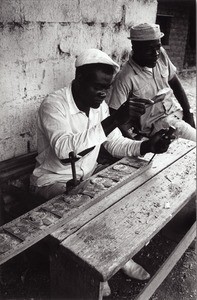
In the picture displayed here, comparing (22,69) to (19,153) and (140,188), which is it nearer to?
Result: (19,153)

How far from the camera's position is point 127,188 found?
215 centimetres

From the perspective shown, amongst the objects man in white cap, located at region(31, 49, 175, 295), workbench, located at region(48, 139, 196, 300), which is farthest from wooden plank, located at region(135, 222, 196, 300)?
man in white cap, located at region(31, 49, 175, 295)

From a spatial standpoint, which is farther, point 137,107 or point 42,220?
point 137,107

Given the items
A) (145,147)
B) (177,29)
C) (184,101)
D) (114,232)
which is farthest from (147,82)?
(177,29)

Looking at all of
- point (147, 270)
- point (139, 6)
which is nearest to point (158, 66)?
point (139, 6)

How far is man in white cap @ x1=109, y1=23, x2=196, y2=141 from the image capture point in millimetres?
2973

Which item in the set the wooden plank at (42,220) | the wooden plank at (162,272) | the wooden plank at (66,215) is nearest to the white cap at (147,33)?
the wooden plank at (66,215)

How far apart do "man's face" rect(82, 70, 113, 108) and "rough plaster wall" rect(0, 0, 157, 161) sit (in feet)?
2.15

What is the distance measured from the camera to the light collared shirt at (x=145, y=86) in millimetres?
3127

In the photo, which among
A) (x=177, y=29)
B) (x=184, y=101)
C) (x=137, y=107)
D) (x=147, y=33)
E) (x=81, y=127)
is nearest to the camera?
(x=137, y=107)

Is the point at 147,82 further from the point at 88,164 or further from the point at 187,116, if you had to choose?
the point at 88,164

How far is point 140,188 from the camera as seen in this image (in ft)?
7.13

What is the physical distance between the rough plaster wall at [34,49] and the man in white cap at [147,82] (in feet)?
1.50

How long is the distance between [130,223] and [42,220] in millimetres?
497
